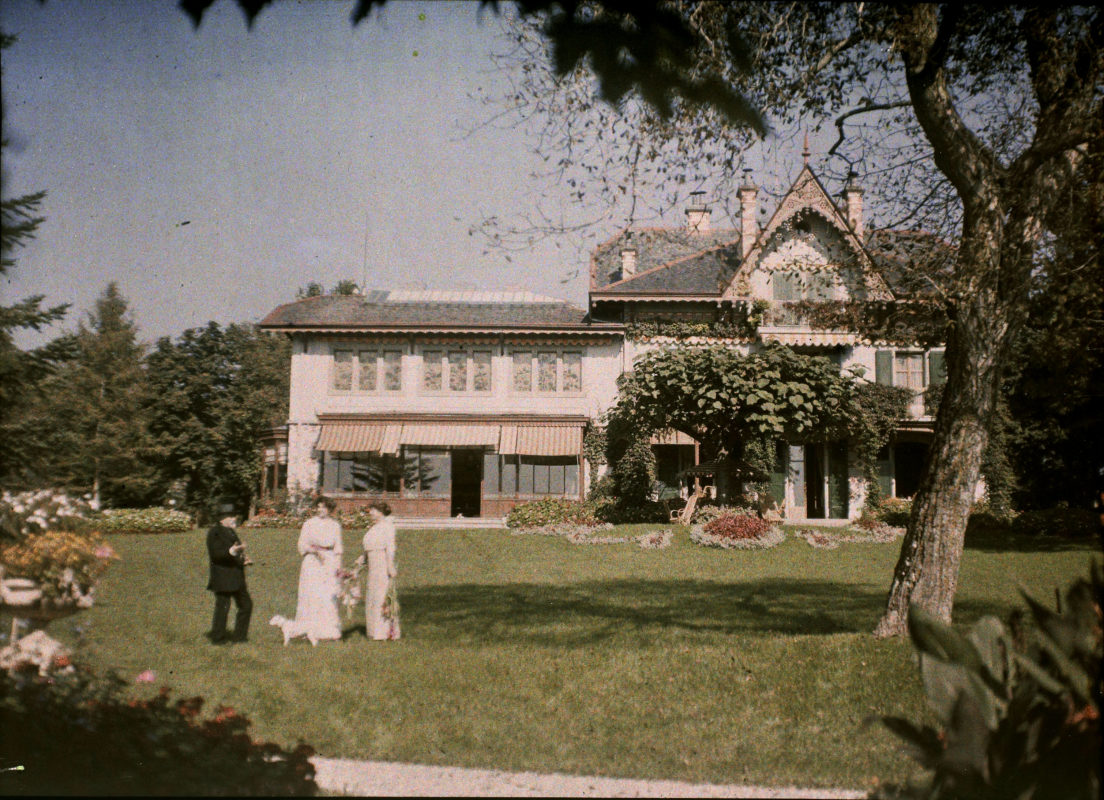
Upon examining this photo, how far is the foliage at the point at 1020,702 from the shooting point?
5.71ft

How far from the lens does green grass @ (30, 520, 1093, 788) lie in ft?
8.67

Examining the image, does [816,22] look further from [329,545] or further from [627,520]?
[627,520]

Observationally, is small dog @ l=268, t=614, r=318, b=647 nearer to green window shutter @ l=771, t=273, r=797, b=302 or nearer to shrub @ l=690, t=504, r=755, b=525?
shrub @ l=690, t=504, r=755, b=525

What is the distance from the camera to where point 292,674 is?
290 centimetres

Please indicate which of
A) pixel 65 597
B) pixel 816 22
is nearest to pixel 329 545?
pixel 65 597

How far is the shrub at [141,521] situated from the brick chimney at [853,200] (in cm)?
450

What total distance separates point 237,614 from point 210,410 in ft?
2.89

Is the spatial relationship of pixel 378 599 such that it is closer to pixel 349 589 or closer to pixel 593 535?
pixel 349 589

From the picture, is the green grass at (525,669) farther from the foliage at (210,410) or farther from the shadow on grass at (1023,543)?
the foliage at (210,410)

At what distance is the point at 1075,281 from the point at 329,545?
3792mm

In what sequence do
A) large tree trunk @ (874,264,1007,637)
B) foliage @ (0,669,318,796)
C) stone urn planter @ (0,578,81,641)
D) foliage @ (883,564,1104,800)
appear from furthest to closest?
large tree trunk @ (874,264,1007,637) < stone urn planter @ (0,578,81,641) < foliage @ (0,669,318,796) < foliage @ (883,564,1104,800)

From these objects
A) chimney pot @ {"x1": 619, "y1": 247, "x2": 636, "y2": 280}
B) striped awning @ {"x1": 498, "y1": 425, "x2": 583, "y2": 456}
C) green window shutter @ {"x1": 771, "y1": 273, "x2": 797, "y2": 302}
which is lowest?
striped awning @ {"x1": 498, "y1": 425, "x2": 583, "y2": 456}

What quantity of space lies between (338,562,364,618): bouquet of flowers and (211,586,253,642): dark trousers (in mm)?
418

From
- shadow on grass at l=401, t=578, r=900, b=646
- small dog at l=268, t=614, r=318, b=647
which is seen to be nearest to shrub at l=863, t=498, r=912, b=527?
shadow on grass at l=401, t=578, r=900, b=646
